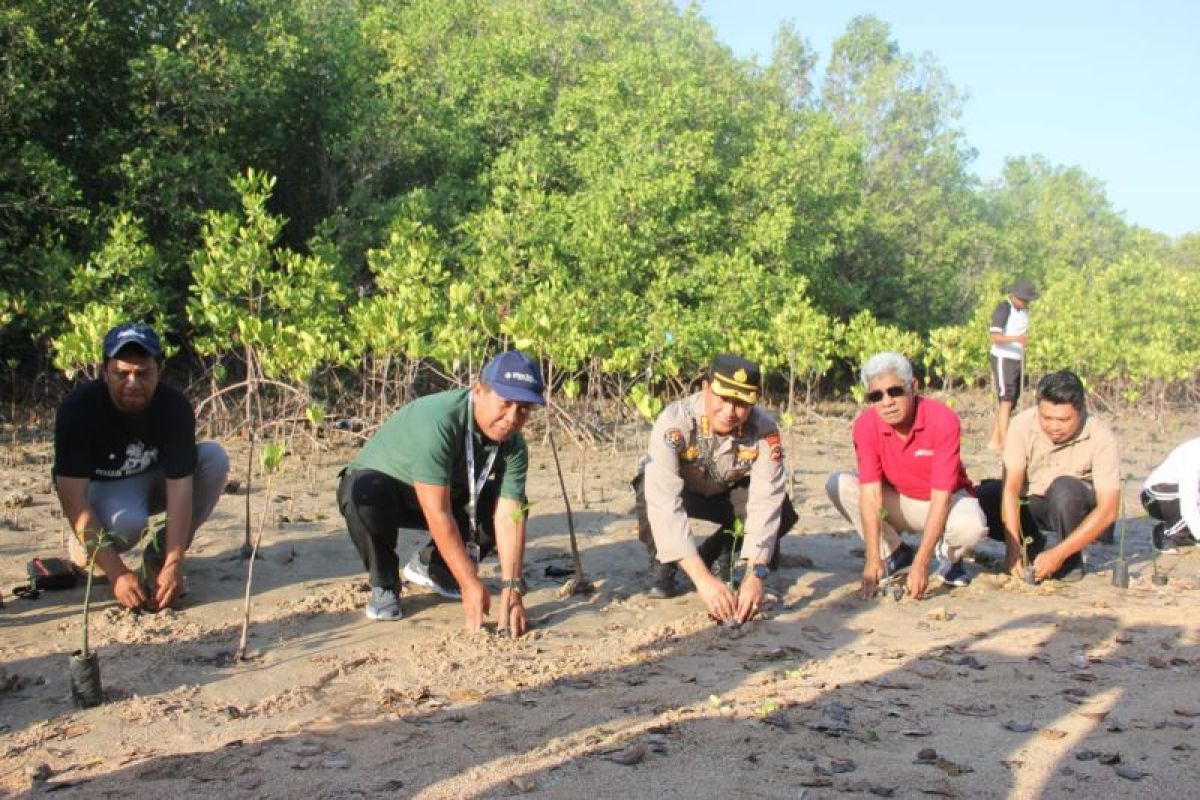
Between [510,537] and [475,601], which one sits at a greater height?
[510,537]

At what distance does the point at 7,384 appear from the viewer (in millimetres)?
10688

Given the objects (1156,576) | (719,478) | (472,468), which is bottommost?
(1156,576)

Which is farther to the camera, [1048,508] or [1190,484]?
[1190,484]

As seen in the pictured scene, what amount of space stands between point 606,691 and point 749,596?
862mm

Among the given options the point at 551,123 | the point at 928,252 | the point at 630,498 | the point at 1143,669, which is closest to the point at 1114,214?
the point at 928,252

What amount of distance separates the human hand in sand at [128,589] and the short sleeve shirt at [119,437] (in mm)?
428

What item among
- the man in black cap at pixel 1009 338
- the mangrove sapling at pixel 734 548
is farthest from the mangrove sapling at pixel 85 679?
the man in black cap at pixel 1009 338

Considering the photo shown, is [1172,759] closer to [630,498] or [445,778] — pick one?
[445,778]

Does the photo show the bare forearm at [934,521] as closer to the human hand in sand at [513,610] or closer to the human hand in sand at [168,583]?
the human hand in sand at [513,610]

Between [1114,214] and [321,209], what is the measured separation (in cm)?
2819

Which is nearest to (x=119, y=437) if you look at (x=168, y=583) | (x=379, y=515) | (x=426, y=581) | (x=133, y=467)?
(x=133, y=467)

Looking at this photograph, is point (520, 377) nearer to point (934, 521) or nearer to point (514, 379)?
point (514, 379)

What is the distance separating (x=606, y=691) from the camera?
3646mm

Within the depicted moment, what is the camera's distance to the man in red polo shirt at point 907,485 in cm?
475
